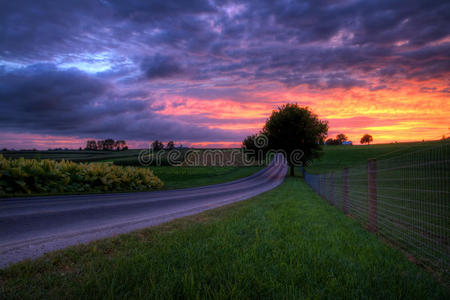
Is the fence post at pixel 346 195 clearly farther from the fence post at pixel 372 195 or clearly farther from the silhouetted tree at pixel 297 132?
Answer: the silhouetted tree at pixel 297 132

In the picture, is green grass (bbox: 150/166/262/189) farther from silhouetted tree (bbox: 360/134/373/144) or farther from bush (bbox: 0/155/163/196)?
silhouetted tree (bbox: 360/134/373/144)

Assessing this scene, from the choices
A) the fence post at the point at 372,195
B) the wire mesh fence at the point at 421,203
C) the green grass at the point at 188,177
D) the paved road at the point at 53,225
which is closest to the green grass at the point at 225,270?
the wire mesh fence at the point at 421,203

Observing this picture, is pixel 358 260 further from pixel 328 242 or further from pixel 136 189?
pixel 136 189

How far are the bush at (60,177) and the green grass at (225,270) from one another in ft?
35.3

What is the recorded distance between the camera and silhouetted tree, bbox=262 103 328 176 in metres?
36.5

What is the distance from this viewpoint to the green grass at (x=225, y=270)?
2482 millimetres

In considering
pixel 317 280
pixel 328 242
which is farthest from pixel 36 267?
pixel 328 242

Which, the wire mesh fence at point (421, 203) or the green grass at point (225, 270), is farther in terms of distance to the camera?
the wire mesh fence at point (421, 203)

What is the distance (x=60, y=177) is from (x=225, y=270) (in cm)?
1384

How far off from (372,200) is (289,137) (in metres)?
31.8

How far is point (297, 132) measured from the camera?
36.2 meters

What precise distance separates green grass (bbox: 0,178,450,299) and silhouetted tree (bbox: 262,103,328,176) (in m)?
33.4

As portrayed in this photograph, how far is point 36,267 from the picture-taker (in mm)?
3195

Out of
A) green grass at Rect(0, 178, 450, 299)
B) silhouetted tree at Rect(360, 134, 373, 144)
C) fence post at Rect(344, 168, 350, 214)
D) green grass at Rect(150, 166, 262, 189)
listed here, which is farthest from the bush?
silhouetted tree at Rect(360, 134, 373, 144)
